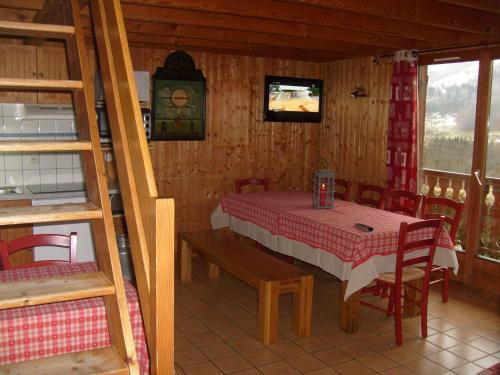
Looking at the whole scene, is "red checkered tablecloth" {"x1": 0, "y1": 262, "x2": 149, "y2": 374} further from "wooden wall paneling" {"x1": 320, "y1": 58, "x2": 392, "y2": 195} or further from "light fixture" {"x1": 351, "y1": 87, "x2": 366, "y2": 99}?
"light fixture" {"x1": 351, "y1": 87, "x2": 366, "y2": 99}

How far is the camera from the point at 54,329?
2.03m

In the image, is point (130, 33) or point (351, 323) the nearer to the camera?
point (351, 323)

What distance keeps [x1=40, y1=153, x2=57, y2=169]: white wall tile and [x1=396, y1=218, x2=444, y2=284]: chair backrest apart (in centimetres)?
332

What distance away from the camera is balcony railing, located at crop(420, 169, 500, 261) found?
4.81 meters

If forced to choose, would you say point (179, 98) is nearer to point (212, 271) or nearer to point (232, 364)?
point (212, 271)

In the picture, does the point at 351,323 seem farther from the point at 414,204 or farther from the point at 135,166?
the point at 135,166

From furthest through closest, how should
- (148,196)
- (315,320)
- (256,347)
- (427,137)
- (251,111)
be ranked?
(251,111) < (427,137) < (315,320) < (256,347) < (148,196)

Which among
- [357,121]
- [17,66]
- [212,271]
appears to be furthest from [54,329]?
[357,121]

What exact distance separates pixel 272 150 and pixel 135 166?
4654 mm

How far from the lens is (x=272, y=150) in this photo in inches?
253

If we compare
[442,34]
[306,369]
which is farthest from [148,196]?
[442,34]

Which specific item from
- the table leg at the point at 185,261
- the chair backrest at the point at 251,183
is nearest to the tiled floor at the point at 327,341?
the table leg at the point at 185,261

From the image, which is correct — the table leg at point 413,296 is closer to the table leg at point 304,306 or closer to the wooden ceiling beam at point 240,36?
the table leg at point 304,306

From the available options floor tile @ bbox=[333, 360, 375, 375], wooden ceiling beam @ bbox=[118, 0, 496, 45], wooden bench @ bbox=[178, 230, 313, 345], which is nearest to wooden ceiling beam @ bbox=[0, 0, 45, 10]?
wooden ceiling beam @ bbox=[118, 0, 496, 45]
